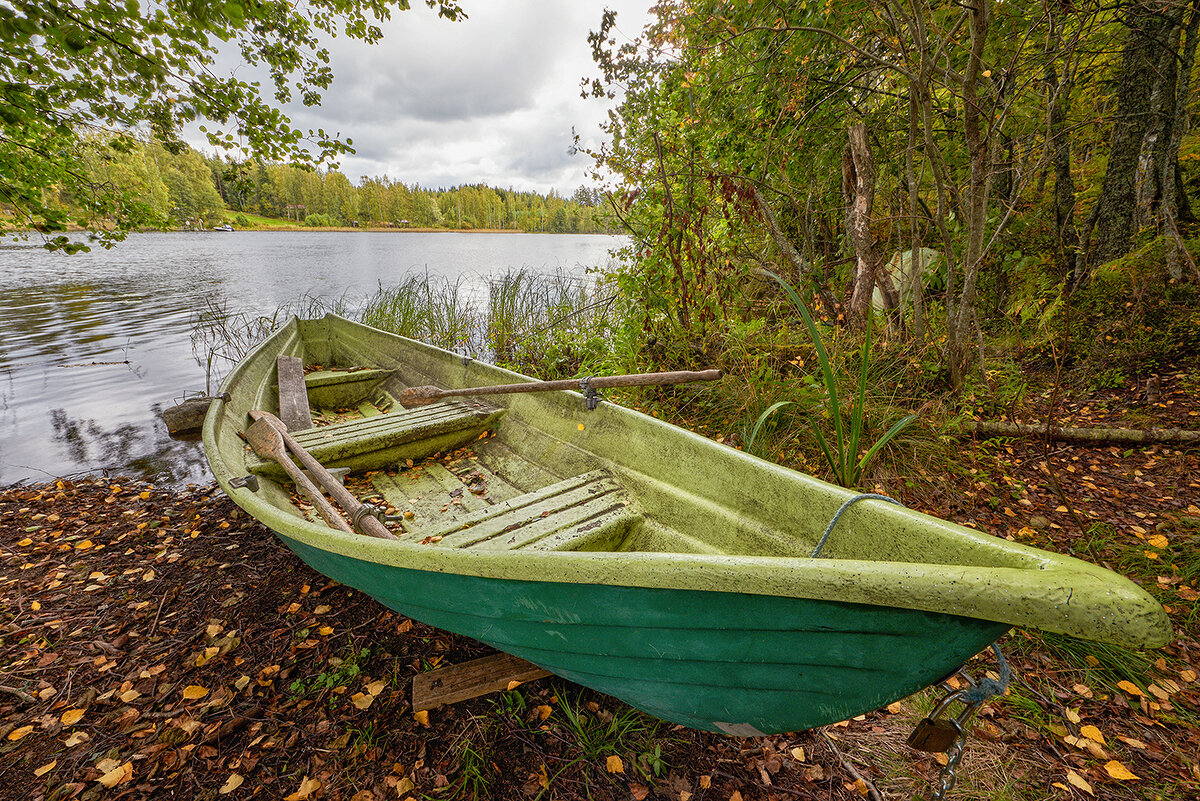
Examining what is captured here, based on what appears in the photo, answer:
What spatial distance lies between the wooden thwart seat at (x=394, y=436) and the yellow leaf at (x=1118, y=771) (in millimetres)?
3342

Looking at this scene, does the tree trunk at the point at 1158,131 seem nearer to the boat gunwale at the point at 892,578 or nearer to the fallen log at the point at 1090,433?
the fallen log at the point at 1090,433

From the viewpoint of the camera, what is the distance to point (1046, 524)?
2.65m

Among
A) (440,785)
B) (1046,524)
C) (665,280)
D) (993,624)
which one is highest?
(665,280)

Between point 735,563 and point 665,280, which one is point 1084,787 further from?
point 665,280

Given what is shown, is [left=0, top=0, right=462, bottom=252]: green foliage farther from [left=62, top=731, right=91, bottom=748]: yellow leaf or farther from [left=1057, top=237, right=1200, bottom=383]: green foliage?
[left=1057, top=237, right=1200, bottom=383]: green foliage

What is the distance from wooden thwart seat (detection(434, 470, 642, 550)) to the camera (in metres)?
2.08

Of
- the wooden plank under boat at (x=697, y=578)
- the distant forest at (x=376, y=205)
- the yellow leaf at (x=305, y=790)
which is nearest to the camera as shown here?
the wooden plank under boat at (x=697, y=578)

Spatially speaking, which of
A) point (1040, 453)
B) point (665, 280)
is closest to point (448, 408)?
point (665, 280)

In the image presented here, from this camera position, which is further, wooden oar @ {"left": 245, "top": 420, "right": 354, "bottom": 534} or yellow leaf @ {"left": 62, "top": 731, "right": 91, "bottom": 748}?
wooden oar @ {"left": 245, "top": 420, "right": 354, "bottom": 534}

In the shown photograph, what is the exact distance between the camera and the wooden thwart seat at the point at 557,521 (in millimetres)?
2076

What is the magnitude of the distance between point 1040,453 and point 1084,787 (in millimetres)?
2410

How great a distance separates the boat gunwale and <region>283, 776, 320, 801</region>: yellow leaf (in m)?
0.85

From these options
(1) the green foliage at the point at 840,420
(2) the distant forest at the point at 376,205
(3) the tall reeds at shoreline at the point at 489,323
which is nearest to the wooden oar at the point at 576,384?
(1) the green foliage at the point at 840,420

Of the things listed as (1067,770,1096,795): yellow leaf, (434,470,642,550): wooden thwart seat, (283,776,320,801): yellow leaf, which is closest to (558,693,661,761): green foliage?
(434,470,642,550): wooden thwart seat
